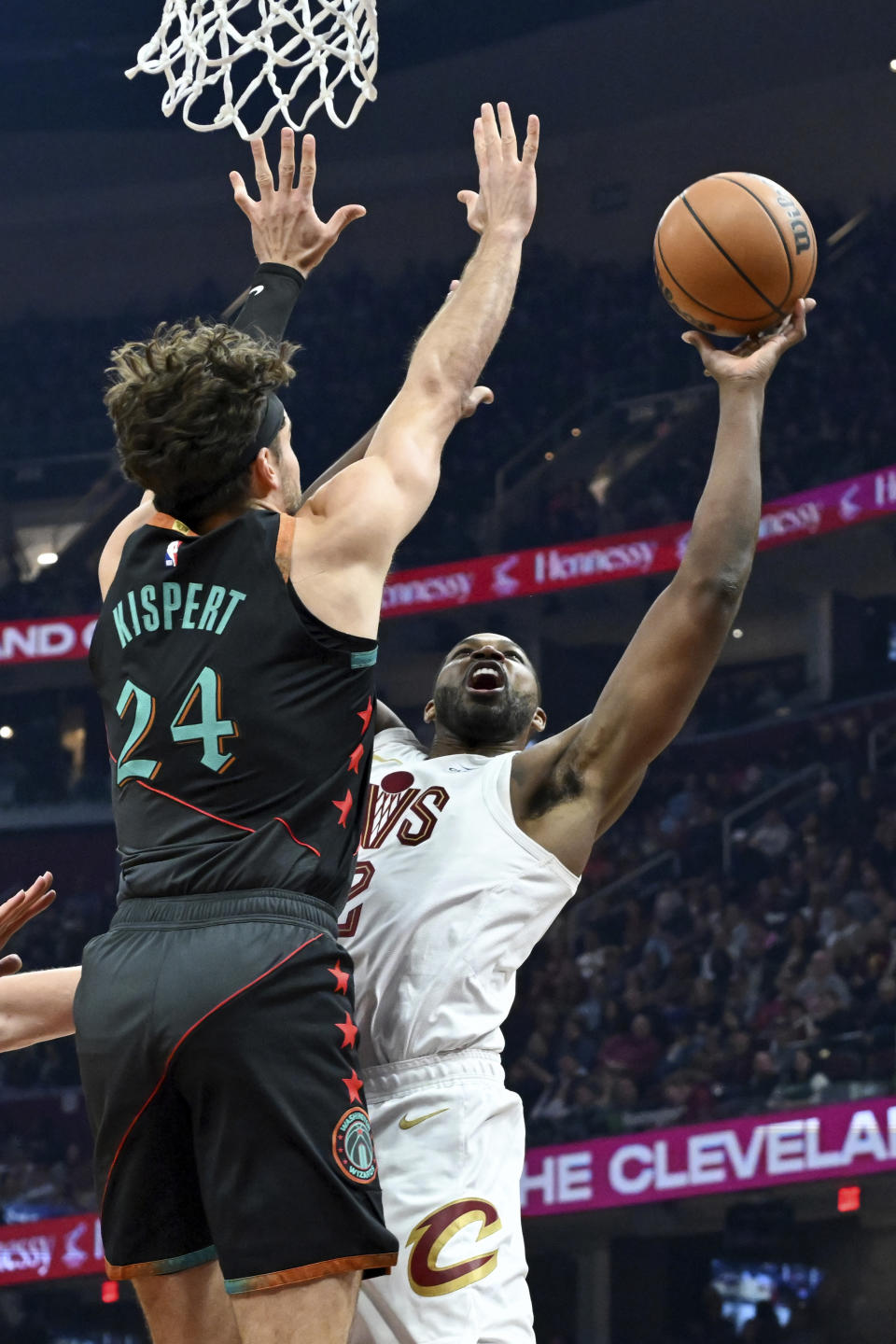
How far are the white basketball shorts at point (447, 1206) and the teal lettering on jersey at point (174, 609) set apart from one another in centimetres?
91

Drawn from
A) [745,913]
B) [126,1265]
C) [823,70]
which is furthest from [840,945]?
[126,1265]

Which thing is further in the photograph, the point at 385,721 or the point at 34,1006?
the point at 385,721

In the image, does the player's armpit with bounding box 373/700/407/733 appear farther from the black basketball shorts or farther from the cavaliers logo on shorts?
the cavaliers logo on shorts

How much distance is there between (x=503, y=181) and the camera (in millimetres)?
2736

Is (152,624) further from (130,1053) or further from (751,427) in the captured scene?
(751,427)

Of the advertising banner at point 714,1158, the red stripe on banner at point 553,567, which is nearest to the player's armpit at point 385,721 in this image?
the advertising banner at point 714,1158

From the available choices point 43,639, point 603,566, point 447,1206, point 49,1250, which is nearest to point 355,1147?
point 447,1206

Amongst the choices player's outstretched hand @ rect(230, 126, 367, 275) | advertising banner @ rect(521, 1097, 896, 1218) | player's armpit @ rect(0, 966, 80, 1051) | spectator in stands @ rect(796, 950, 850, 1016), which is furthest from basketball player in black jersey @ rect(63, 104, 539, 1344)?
spectator in stands @ rect(796, 950, 850, 1016)

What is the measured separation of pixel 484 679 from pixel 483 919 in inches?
24.9

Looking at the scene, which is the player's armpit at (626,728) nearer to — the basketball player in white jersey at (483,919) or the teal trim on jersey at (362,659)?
the basketball player in white jersey at (483,919)

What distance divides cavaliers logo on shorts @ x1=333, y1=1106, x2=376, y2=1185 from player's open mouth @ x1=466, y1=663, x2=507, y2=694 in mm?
1220

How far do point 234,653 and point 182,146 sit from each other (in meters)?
16.8

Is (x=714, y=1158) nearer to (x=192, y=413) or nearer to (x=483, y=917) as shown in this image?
(x=483, y=917)

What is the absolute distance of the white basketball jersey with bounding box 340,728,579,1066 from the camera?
8.98 feet
